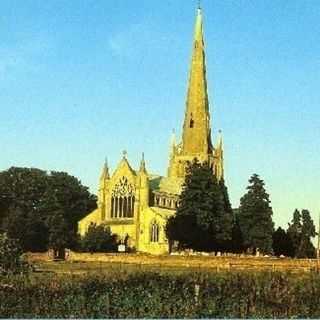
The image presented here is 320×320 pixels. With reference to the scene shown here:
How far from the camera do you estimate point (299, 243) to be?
105 meters

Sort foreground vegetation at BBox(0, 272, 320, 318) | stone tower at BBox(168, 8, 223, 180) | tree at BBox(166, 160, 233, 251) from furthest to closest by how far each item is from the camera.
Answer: stone tower at BBox(168, 8, 223, 180), tree at BBox(166, 160, 233, 251), foreground vegetation at BBox(0, 272, 320, 318)

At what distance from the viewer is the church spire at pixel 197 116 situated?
415ft

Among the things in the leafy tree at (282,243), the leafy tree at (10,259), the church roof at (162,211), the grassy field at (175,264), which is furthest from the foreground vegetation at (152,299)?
the leafy tree at (282,243)

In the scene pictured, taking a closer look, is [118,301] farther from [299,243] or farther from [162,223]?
[299,243]

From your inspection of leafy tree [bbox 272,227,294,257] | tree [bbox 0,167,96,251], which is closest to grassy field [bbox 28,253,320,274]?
tree [bbox 0,167,96,251]

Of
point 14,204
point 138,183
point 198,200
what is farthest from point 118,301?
point 14,204

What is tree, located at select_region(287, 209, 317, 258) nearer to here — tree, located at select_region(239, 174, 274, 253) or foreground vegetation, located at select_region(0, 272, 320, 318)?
tree, located at select_region(239, 174, 274, 253)

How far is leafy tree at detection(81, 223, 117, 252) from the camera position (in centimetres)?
9425

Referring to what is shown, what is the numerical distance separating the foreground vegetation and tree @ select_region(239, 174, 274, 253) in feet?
204

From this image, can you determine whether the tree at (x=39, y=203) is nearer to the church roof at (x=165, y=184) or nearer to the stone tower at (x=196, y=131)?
the church roof at (x=165, y=184)

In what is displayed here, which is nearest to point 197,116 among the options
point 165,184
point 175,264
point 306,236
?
point 165,184

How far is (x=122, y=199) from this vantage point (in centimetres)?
10812

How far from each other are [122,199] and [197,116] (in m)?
24.8

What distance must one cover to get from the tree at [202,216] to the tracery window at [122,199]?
19610 mm
